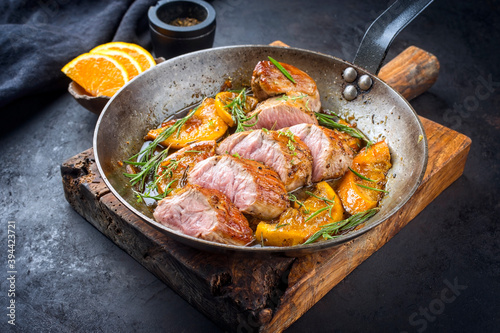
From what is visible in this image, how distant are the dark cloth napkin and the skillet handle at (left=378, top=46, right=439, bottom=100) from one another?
→ 2.00m

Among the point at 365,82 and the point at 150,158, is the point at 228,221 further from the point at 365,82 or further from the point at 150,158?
the point at 365,82

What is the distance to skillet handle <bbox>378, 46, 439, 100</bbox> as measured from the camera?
3525 mm

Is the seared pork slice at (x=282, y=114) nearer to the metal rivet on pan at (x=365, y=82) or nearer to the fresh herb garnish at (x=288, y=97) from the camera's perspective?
the fresh herb garnish at (x=288, y=97)

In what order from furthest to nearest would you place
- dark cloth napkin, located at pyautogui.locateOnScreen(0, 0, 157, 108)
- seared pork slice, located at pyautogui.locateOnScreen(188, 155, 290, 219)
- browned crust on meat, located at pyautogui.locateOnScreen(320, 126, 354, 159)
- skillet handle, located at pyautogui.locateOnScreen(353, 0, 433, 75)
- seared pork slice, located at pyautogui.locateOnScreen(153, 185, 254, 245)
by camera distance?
dark cloth napkin, located at pyautogui.locateOnScreen(0, 0, 157, 108) → skillet handle, located at pyautogui.locateOnScreen(353, 0, 433, 75) → browned crust on meat, located at pyautogui.locateOnScreen(320, 126, 354, 159) → seared pork slice, located at pyautogui.locateOnScreen(188, 155, 290, 219) → seared pork slice, located at pyautogui.locateOnScreen(153, 185, 254, 245)

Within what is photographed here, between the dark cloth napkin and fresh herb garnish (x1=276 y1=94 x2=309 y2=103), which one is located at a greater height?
fresh herb garnish (x1=276 y1=94 x2=309 y2=103)

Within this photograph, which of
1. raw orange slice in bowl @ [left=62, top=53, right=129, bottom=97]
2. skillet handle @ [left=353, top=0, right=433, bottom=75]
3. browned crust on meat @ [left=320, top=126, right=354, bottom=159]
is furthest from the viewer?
raw orange slice in bowl @ [left=62, top=53, right=129, bottom=97]

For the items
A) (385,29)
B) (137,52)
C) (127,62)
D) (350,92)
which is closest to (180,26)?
(137,52)

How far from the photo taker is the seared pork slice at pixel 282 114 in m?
2.60

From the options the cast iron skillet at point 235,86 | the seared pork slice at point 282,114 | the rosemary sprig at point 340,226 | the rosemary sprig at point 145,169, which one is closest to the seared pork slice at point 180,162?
the rosemary sprig at point 145,169

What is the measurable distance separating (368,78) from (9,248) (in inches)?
85.8

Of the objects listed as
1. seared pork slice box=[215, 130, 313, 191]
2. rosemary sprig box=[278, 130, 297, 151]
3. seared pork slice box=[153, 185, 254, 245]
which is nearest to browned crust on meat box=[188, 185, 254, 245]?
seared pork slice box=[153, 185, 254, 245]

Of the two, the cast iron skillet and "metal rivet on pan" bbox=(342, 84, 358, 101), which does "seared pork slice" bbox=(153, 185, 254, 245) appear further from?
"metal rivet on pan" bbox=(342, 84, 358, 101)

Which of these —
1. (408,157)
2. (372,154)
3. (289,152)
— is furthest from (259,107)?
(408,157)

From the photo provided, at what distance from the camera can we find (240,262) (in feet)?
7.18
